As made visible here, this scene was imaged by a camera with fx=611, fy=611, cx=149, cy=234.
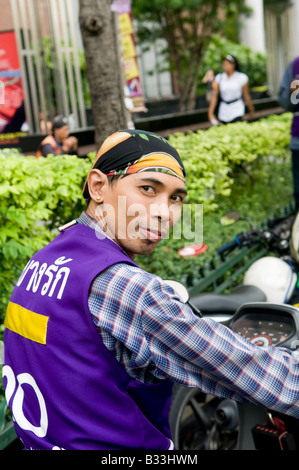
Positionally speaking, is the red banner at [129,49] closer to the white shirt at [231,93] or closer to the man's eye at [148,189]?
the white shirt at [231,93]

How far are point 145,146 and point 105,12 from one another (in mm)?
3647

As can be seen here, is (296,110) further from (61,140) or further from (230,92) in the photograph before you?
(230,92)

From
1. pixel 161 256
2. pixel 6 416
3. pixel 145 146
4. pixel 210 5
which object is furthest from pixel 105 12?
pixel 210 5

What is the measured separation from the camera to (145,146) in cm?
165

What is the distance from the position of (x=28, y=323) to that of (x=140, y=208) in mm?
423

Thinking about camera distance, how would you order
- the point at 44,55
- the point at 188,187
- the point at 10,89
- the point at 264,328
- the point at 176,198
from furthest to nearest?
the point at 10,89 → the point at 44,55 → the point at 188,187 → the point at 264,328 → the point at 176,198

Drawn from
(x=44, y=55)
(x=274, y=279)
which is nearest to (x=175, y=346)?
(x=274, y=279)

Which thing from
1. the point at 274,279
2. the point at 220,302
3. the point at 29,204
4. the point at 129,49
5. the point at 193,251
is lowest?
the point at 274,279

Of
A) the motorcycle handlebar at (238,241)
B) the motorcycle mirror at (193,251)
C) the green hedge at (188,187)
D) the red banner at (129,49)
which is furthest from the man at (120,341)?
the red banner at (129,49)

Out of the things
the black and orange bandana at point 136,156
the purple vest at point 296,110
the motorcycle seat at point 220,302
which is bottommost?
the motorcycle seat at point 220,302

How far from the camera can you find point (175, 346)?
1.47m

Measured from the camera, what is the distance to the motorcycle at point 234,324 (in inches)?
94.8

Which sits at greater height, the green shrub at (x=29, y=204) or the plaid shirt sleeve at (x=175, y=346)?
the plaid shirt sleeve at (x=175, y=346)

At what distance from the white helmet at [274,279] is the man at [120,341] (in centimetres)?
184
